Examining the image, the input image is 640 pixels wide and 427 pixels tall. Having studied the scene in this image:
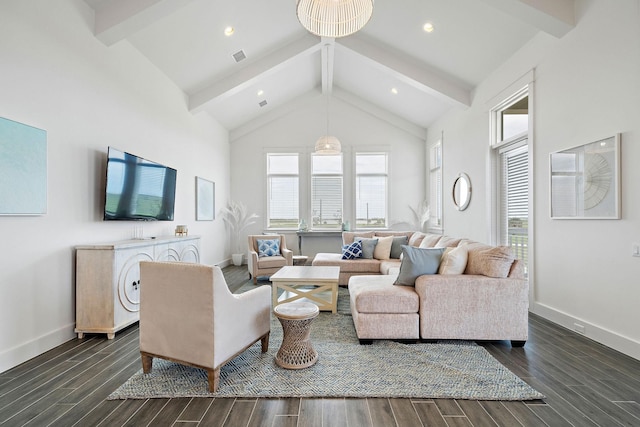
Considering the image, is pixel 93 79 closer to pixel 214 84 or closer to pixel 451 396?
pixel 214 84

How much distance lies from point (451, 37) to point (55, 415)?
5368 millimetres

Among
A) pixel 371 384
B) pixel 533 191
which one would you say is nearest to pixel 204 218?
pixel 371 384

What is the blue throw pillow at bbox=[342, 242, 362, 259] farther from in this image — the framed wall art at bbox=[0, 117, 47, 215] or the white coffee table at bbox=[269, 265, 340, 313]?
the framed wall art at bbox=[0, 117, 47, 215]

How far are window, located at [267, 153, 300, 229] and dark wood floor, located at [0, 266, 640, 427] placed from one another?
18.0 ft

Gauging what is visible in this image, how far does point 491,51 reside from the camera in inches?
Answer: 167

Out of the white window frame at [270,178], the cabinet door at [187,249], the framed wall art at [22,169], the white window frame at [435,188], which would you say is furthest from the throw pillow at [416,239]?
the framed wall art at [22,169]

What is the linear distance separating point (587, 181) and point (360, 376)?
106 inches

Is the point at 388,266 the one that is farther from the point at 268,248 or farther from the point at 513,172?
the point at 268,248

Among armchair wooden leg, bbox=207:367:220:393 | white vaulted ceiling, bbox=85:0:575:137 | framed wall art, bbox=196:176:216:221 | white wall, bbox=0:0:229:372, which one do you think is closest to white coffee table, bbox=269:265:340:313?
armchair wooden leg, bbox=207:367:220:393

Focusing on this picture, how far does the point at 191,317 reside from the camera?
6.75ft

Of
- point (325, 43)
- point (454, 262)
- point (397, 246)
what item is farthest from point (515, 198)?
point (325, 43)

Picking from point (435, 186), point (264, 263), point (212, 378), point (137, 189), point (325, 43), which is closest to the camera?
point (212, 378)

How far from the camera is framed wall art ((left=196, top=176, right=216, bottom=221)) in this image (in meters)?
5.93

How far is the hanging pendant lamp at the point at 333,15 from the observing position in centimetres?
236
